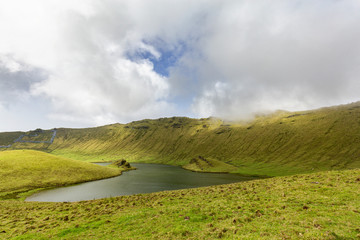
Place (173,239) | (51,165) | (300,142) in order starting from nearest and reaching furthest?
(173,239) < (51,165) < (300,142)

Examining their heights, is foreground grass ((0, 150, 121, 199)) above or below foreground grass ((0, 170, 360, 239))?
below

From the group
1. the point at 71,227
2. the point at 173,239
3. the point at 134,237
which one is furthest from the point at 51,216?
the point at 173,239

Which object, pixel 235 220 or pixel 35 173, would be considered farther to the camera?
pixel 35 173

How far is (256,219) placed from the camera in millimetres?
16359

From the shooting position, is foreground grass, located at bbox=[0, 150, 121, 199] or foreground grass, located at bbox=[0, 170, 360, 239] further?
foreground grass, located at bbox=[0, 150, 121, 199]

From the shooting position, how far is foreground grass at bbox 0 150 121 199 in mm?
61578

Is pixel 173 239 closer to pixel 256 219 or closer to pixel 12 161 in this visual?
pixel 256 219

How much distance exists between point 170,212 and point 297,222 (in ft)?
45.8

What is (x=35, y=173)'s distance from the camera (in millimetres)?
72312

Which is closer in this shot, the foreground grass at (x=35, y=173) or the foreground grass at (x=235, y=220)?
the foreground grass at (x=235, y=220)

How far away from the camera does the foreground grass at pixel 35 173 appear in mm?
61578

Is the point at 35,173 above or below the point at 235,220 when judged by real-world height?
below

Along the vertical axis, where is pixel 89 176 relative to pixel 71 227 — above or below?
below

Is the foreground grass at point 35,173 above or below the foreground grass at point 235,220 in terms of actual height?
below
